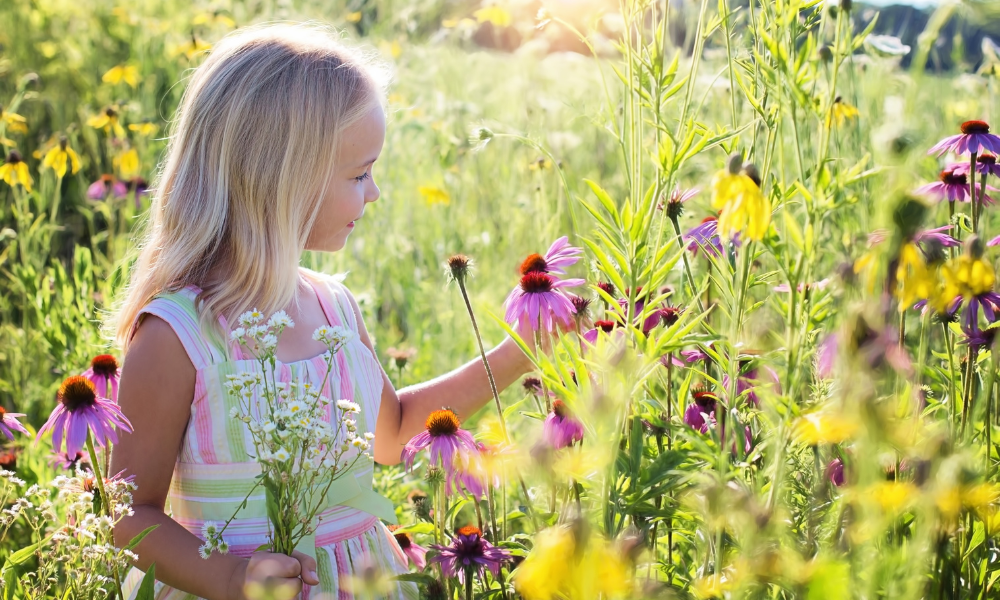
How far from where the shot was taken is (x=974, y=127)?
1319 mm

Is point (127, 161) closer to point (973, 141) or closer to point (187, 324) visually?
point (187, 324)

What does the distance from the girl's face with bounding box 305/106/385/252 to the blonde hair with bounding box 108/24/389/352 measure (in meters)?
0.01

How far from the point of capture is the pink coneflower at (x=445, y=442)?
1143 mm

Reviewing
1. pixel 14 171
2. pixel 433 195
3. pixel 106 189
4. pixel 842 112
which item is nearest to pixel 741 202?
pixel 842 112

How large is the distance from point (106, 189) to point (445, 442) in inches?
82.3

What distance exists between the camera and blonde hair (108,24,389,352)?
1343 millimetres

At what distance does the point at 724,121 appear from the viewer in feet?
9.08

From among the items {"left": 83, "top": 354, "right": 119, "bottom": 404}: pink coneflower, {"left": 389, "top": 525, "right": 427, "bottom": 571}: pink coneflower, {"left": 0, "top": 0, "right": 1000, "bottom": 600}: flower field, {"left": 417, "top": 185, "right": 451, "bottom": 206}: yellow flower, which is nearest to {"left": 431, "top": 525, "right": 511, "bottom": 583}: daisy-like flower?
{"left": 0, "top": 0, "right": 1000, "bottom": 600}: flower field

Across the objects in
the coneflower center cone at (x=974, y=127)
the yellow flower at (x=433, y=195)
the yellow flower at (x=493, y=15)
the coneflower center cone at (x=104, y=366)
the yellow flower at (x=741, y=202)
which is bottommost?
the yellow flower at (x=433, y=195)

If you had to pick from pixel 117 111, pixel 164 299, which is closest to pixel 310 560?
pixel 164 299

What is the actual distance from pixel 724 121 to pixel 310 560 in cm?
213

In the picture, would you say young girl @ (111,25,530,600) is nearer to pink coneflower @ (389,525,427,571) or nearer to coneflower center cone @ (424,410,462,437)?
pink coneflower @ (389,525,427,571)

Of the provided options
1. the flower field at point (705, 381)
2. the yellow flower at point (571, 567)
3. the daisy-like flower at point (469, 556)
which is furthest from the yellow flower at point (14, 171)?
the yellow flower at point (571, 567)

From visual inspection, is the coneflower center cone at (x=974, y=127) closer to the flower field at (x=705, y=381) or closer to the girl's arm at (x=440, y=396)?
the flower field at (x=705, y=381)
